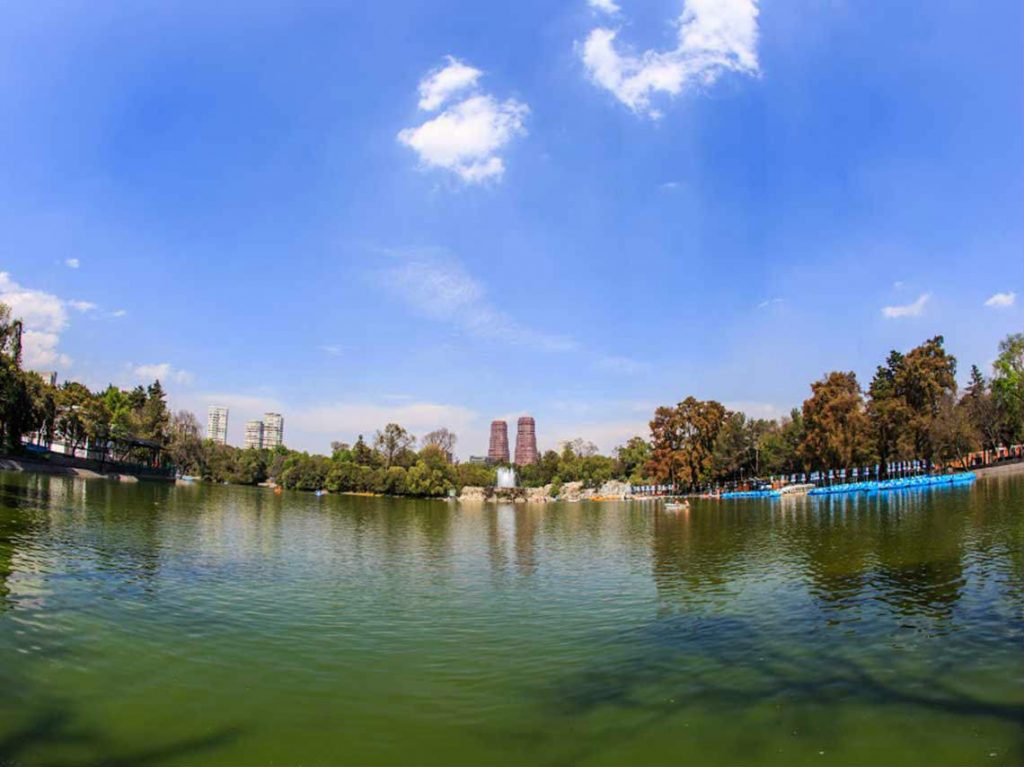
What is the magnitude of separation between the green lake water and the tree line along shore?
3696 cm

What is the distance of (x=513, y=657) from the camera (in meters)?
13.7

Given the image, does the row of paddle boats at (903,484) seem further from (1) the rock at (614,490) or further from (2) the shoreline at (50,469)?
(2) the shoreline at (50,469)

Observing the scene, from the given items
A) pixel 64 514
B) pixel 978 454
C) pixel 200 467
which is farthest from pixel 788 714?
pixel 200 467

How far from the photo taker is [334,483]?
12444 centimetres

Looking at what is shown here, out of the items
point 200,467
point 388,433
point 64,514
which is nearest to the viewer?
point 64,514

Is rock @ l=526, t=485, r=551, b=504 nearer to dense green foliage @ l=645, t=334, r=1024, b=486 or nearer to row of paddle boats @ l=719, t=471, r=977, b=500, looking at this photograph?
dense green foliage @ l=645, t=334, r=1024, b=486

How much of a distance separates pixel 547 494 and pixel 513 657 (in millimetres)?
113171

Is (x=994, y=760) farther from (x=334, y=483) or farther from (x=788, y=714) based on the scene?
(x=334, y=483)

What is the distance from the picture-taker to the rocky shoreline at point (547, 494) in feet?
385

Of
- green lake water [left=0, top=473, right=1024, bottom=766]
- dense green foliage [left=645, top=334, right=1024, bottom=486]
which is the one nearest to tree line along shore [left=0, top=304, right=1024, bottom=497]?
dense green foliage [left=645, top=334, right=1024, bottom=486]

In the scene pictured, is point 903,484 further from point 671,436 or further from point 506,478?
point 506,478

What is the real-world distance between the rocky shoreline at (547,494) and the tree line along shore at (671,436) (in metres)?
2.37

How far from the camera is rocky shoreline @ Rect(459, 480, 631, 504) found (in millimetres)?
117438

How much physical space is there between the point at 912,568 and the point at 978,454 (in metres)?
90.1
